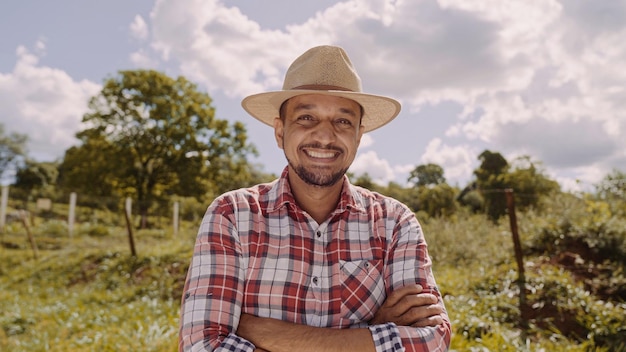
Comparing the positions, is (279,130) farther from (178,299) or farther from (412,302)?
(178,299)

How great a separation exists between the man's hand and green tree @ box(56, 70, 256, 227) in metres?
25.3

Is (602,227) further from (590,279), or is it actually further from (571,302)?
(571,302)

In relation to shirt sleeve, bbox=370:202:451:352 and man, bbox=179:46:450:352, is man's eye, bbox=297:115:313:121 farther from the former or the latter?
shirt sleeve, bbox=370:202:451:352

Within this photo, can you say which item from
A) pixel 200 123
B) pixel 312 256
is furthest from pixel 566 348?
pixel 200 123

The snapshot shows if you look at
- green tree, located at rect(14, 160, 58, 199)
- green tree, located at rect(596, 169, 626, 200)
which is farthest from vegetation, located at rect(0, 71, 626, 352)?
green tree, located at rect(14, 160, 58, 199)

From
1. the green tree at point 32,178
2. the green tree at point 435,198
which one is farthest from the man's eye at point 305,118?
the green tree at point 32,178

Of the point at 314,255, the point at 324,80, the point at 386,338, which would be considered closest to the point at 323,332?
the point at 386,338

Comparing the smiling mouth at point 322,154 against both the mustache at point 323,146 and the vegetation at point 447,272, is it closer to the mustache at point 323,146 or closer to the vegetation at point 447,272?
the mustache at point 323,146

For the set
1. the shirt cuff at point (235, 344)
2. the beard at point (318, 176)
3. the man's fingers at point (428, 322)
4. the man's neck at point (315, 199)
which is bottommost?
the shirt cuff at point (235, 344)

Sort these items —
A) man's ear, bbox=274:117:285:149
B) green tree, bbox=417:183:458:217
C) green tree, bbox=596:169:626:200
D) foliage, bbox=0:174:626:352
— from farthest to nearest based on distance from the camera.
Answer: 1. green tree, bbox=417:183:458:217
2. green tree, bbox=596:169:626:200
3. foliage, bbox=0:174:626:352
4. man's ear, bbox=274:117:285:149

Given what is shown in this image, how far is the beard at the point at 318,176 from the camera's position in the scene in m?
2.33

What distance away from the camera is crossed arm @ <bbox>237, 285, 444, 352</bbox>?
6.29 ft

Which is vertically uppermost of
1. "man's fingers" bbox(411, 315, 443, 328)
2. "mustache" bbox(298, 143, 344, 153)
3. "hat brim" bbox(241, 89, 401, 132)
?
"hat brim" bbox(241, 89, 401, 132)

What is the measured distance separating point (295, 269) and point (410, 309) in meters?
0.50
